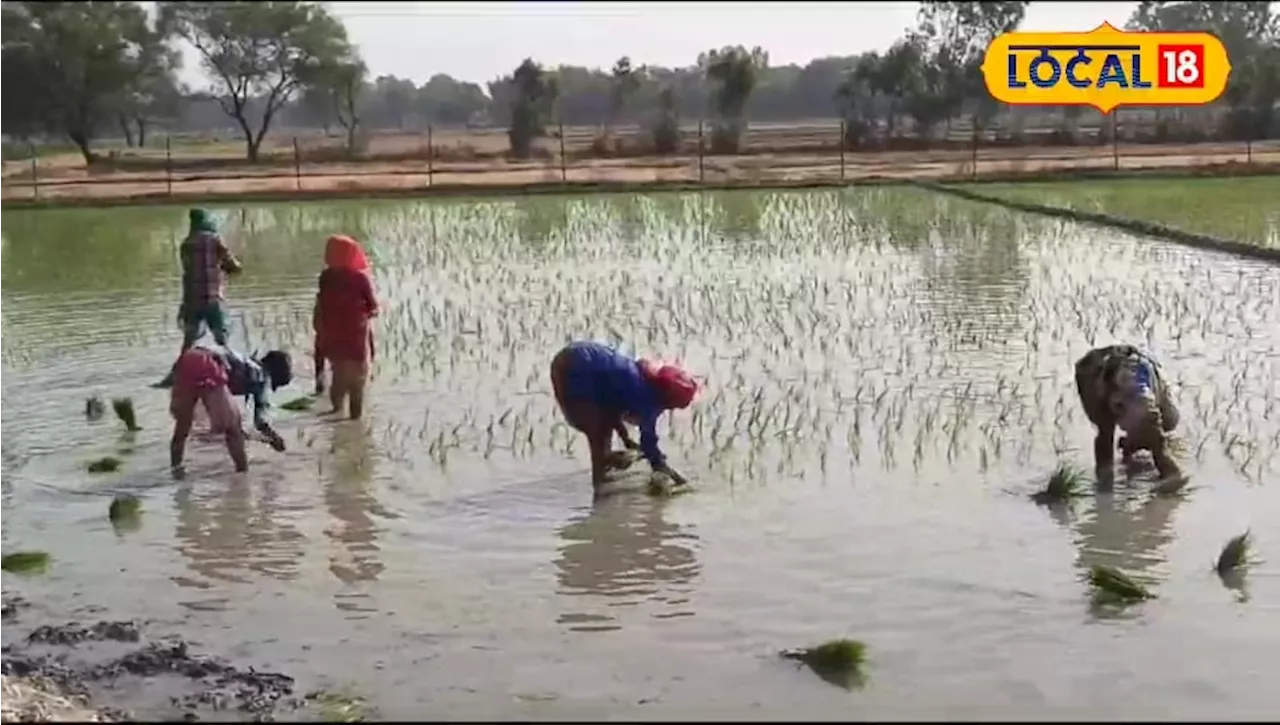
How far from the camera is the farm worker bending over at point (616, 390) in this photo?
6.84 meters

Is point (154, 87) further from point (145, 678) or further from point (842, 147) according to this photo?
point (842, 147)

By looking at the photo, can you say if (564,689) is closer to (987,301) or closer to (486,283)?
(987,301)

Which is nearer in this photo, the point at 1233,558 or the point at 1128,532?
the point at 1233,558

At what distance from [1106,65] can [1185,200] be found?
2.24 meters

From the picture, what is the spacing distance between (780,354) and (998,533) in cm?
456

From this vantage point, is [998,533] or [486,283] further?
[486,283]

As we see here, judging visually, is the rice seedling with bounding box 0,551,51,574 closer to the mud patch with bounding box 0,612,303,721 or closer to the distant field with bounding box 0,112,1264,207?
the mud patch with bounding box 0,612,303,721

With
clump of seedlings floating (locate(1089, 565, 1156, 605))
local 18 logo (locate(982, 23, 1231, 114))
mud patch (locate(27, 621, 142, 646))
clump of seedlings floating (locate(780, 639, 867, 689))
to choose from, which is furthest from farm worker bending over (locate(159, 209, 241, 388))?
local 18 logo (locate(982, 23, 1231, 114))

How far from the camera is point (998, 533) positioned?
249 inches

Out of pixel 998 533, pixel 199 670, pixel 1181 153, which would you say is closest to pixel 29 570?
pixel 199 670

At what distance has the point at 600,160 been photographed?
36.3 metres

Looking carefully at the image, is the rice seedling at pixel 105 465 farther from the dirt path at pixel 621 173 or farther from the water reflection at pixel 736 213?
the dirt path at pixel 621 173

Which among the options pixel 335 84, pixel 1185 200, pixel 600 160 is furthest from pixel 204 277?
pixel 600 160

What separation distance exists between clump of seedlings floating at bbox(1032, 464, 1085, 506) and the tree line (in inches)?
135
